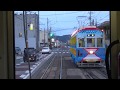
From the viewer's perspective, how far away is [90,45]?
2647 cm

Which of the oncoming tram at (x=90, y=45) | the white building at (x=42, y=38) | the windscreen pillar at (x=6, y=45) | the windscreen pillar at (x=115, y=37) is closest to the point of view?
the windscreen pillar at (x=6, y=45)

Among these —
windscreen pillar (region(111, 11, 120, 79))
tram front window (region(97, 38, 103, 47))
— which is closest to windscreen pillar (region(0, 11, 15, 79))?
windscreen pillar (region(111, 11, 120, 79))

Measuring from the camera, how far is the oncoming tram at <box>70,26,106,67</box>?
25.3m

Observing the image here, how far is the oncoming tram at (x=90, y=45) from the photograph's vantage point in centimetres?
2534

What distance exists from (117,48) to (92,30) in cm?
1959

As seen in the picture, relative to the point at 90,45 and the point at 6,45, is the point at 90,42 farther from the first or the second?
the point at 6,45

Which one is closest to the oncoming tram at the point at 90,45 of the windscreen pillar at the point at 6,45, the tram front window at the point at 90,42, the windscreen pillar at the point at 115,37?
the tram front window at the point at 90,42

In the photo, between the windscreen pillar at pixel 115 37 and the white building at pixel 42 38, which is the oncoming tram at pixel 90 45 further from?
the white building at pixel 42 38

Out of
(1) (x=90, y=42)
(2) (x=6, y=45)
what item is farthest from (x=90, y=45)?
(2) (x=6, y=45)

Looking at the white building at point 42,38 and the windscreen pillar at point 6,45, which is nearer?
the windscreen pillar at point 6,45

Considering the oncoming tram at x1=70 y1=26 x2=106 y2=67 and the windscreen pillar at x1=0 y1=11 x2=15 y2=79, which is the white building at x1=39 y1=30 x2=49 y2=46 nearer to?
the oncoming tram at x1=70 y1=26 x2=106 y2=67
